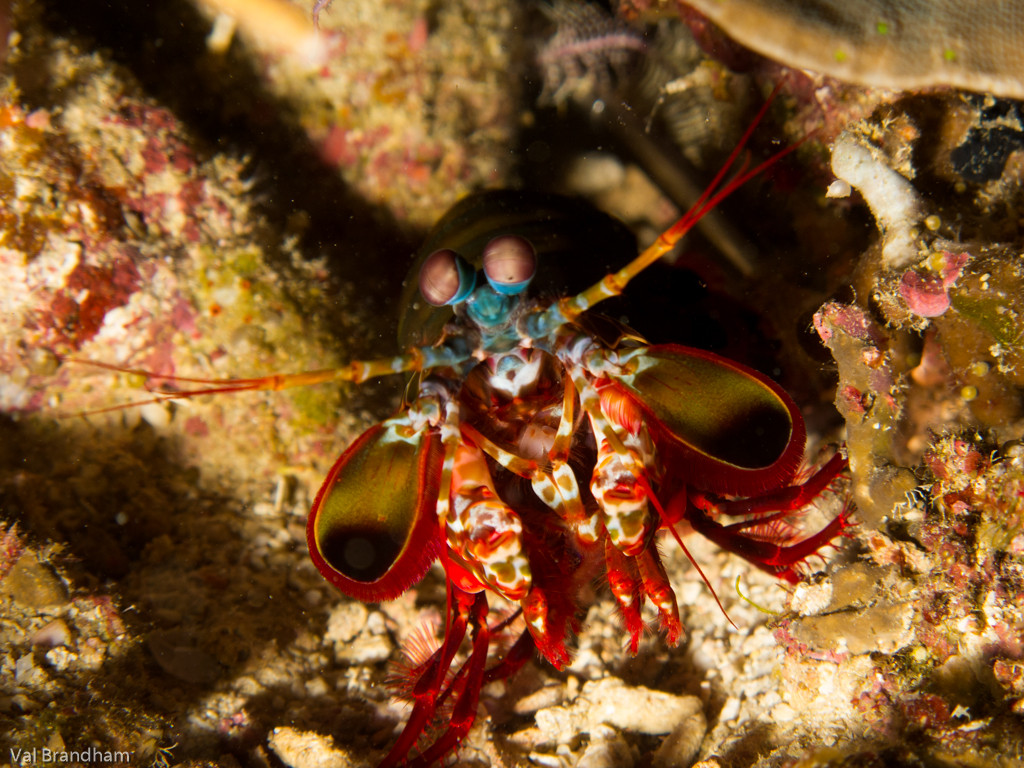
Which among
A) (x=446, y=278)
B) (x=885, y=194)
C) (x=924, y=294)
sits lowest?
(x=446, y=278)

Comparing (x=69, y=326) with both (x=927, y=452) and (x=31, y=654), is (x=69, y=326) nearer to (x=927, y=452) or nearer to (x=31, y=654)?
(x=31, y=654)

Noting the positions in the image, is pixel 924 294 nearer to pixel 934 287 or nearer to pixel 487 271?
pixel 934 287

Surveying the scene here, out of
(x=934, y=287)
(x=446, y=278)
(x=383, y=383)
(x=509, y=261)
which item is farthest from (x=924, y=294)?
(x=383, y=383)

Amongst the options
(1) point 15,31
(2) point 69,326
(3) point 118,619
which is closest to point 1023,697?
(3) point 118,619

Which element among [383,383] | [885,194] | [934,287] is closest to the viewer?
[934,287]

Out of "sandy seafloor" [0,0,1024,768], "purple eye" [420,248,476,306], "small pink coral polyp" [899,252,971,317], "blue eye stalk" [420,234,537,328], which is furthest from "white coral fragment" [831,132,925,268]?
"purple eye" [420,248,476,306]

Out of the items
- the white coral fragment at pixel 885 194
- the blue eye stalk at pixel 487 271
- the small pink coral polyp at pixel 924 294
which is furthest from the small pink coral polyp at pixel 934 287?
the blue eye stalk at pixel 487 271

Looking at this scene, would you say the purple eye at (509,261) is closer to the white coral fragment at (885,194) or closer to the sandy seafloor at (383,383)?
the sandy seafloor at (383,383)
